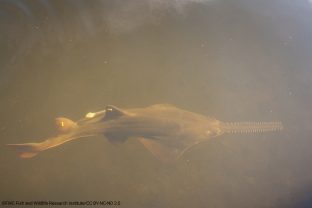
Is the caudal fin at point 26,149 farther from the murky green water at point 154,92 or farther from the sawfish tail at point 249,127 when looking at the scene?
the sawfish tail at point 249,127

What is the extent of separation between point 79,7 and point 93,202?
7.43 feet

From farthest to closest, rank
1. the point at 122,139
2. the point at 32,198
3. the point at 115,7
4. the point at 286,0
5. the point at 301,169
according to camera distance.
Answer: the point at 286,0, the point at 115,7, the point at 301,169, the point at 122,139, the point at 32,198

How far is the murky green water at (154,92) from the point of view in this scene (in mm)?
3186

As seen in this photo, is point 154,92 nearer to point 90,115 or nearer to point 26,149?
point 90,115

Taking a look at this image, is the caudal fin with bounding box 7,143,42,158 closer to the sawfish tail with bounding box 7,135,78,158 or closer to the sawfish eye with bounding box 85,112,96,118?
the sawfish tail with bounding box 7,135,78,158

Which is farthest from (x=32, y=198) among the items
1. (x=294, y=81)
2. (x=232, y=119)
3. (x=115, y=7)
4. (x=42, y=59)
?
(x=294, y=81)

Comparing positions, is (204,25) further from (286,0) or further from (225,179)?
(225,179)

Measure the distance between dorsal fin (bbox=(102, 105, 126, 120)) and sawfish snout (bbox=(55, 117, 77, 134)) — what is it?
0.29 metres

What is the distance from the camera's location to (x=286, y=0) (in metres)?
5.05

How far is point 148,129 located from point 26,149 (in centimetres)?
109

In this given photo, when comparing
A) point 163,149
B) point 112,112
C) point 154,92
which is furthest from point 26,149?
point 154,92

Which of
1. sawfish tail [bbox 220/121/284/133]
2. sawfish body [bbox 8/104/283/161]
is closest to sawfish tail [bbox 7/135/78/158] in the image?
sawfish body [bbox 8/104/283/161]

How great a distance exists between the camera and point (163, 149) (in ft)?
10.9

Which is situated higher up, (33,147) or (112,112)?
(112,112)
